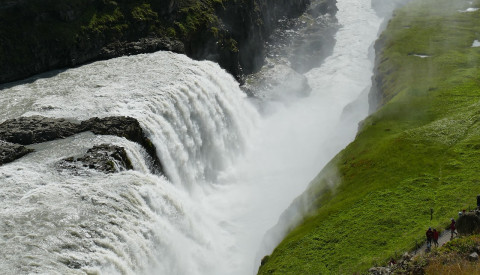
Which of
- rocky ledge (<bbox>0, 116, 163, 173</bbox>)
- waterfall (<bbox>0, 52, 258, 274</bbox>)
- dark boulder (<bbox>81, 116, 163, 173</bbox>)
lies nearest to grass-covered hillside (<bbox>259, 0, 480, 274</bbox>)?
waterfall (<bbox>0, 52, 258, 274</bbox>)

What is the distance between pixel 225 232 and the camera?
5375cm

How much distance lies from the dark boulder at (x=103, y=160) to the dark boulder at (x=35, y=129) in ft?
17.7

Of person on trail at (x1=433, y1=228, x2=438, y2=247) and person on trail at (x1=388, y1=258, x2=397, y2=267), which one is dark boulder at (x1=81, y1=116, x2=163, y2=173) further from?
person on trail at (x1=433, y1=228, x2=438, y2=247)

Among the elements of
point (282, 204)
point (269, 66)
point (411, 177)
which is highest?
point (269, 66)

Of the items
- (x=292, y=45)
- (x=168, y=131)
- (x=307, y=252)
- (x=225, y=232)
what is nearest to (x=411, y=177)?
(x=307, y=252)

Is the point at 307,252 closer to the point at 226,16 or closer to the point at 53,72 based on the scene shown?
the point at 53,72

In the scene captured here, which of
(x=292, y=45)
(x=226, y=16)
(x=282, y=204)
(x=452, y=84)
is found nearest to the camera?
(x=282, y=204)

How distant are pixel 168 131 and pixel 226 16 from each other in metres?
46.2

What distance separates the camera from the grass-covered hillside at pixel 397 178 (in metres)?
40.1

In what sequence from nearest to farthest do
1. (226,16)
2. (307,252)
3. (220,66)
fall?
1. (307,252)
2. (220,66)
3. (226,16)

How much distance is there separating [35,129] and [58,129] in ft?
7.04

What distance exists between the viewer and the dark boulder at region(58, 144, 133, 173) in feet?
134

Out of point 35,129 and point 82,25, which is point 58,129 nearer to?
point 35,129

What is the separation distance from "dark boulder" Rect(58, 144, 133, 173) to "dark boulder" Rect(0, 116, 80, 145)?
17.7 ft
